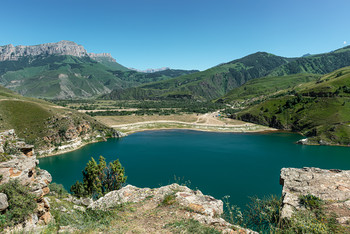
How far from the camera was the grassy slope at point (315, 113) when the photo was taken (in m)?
110

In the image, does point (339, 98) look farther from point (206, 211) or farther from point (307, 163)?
point (206, 211)

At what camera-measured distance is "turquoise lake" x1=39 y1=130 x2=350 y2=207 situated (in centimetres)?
5756

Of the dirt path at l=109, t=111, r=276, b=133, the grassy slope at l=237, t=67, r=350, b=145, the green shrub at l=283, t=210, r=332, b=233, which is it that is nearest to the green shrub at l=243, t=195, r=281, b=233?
the green shrub at l=283, t=210, r=332, b=233

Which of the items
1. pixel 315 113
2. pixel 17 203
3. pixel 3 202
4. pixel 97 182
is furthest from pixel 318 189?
pixel 315 113

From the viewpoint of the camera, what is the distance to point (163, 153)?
91.4 m

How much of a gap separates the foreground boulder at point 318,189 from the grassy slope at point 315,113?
109304 millimetres

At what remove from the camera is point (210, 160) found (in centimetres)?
8056

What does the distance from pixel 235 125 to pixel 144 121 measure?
277 feet

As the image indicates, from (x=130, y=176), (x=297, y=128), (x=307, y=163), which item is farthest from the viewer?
(x=297, y=128)

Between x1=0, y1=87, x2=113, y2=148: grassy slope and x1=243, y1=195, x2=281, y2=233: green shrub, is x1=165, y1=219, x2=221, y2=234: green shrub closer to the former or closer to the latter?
x1=243, y1=195, x2=281, y2=233: green shrub

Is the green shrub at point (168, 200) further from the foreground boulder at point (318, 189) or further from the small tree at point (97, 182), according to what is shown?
the small tree at point (97, 182)

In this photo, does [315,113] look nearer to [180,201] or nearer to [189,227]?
[180,201]

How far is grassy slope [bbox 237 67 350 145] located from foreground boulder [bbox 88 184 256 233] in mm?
122677

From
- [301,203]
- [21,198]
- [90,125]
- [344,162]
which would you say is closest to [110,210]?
[21,198]
